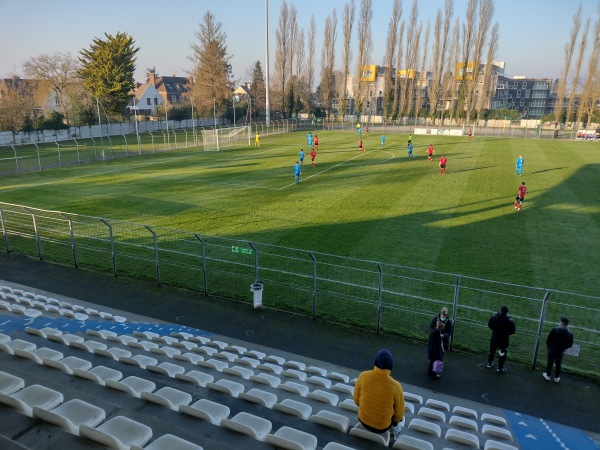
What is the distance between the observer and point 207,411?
492 cm

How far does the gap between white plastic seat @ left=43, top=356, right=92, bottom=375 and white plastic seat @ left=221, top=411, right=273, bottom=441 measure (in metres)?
2.48

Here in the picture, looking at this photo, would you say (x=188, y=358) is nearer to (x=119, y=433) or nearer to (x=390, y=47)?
(x=119, y=433)

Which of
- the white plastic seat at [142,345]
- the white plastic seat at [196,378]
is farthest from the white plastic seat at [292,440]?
the white plastic seat at [142,345]

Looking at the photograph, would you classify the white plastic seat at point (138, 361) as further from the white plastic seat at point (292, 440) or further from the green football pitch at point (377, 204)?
the green football pitch at point (377, 204)

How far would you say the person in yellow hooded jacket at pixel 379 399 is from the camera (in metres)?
4.83

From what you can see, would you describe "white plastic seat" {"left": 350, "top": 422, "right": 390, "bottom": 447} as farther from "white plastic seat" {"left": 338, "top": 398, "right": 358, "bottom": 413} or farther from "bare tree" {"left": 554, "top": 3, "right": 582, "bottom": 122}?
"bare tree" {"left": 554, "top": 3, "right": 582, "bottom": 122}

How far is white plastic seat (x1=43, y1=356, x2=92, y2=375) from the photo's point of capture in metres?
5.69

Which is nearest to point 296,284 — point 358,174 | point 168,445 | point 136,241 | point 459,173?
point 136,241

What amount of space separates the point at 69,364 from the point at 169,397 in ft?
6.28

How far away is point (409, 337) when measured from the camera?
998cm

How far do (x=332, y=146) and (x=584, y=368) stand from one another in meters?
40.6

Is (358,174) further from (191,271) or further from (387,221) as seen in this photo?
(191,271)

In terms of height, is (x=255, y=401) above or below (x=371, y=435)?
below

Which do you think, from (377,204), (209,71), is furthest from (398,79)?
(377,204)
